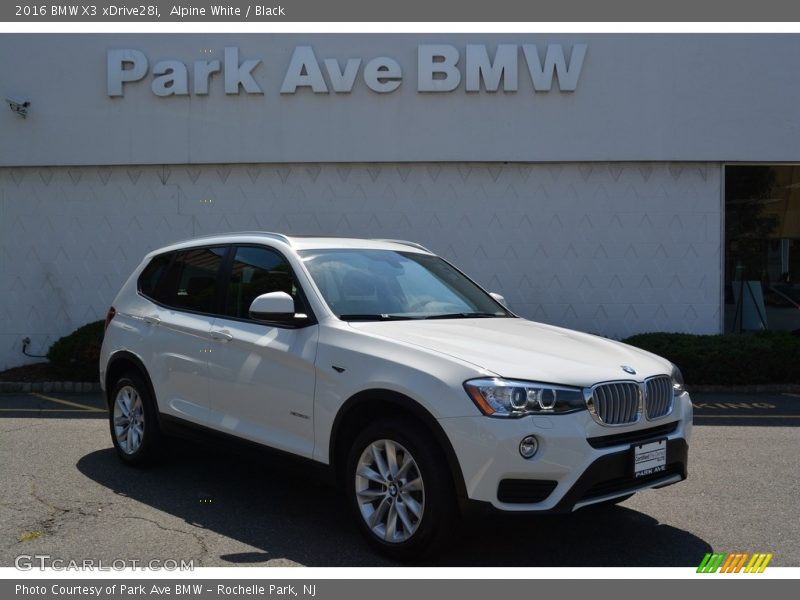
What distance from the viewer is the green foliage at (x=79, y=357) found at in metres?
11.7

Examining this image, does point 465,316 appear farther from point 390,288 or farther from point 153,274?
point 153,274

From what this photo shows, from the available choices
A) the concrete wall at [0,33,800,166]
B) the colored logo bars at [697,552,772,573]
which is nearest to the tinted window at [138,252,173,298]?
the colored logo bars at [697,552,772,573]

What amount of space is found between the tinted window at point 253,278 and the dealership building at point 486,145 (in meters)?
7.12

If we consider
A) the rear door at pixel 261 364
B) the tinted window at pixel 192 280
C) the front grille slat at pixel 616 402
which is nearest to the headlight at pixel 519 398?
the front grille slat at pixel 616 402

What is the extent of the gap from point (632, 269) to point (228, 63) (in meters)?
7.14

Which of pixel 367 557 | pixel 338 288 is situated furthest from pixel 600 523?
pixel 338 288

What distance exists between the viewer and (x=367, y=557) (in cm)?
473

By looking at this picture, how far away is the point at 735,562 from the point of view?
4.73 m

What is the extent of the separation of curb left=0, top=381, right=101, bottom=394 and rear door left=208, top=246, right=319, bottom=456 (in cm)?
655

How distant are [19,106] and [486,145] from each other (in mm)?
7481

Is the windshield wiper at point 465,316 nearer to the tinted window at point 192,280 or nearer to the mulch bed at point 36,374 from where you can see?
the tinted window at point 192,280

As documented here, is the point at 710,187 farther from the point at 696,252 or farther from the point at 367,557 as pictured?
the point at 367,557

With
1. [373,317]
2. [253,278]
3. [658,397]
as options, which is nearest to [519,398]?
[658,397]

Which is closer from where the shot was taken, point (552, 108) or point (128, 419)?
point (128, 419)
